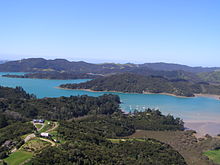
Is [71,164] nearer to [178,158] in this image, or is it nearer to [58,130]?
[58,130]

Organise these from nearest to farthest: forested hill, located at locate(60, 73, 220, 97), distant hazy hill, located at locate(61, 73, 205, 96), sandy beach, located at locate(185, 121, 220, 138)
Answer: sandy beach, located at locate(185, 121, 220, 138)
distant hazy hill, located at locate(61, 73, 205, 96)
forested hill, located at locate(60, 73, 220, 97)

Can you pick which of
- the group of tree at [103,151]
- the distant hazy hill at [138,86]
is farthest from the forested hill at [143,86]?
the group of tree at [103,151]

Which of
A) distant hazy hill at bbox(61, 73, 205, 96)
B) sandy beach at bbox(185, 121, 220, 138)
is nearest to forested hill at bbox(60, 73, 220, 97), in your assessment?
distant hazy hill at bbox(61, 73, 205, 96)

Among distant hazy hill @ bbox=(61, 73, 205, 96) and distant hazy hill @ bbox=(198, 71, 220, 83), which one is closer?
distant hazy hill @ bbox=(61, 73, 205, 96)

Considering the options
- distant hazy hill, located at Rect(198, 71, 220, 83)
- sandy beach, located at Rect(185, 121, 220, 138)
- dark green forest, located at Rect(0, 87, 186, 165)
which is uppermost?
distant hazy hill, located at Rect(198, 71, 220, 83)

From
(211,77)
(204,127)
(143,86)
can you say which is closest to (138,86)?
(143,86)

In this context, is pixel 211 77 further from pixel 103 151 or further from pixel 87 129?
pixel 103 151

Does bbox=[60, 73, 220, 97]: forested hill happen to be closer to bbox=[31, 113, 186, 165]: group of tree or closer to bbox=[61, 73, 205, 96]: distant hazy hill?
bbox=[61, 73, 205, 96]: distant hazy hill

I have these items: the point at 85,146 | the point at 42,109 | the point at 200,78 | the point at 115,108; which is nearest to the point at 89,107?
the point at 115,108
